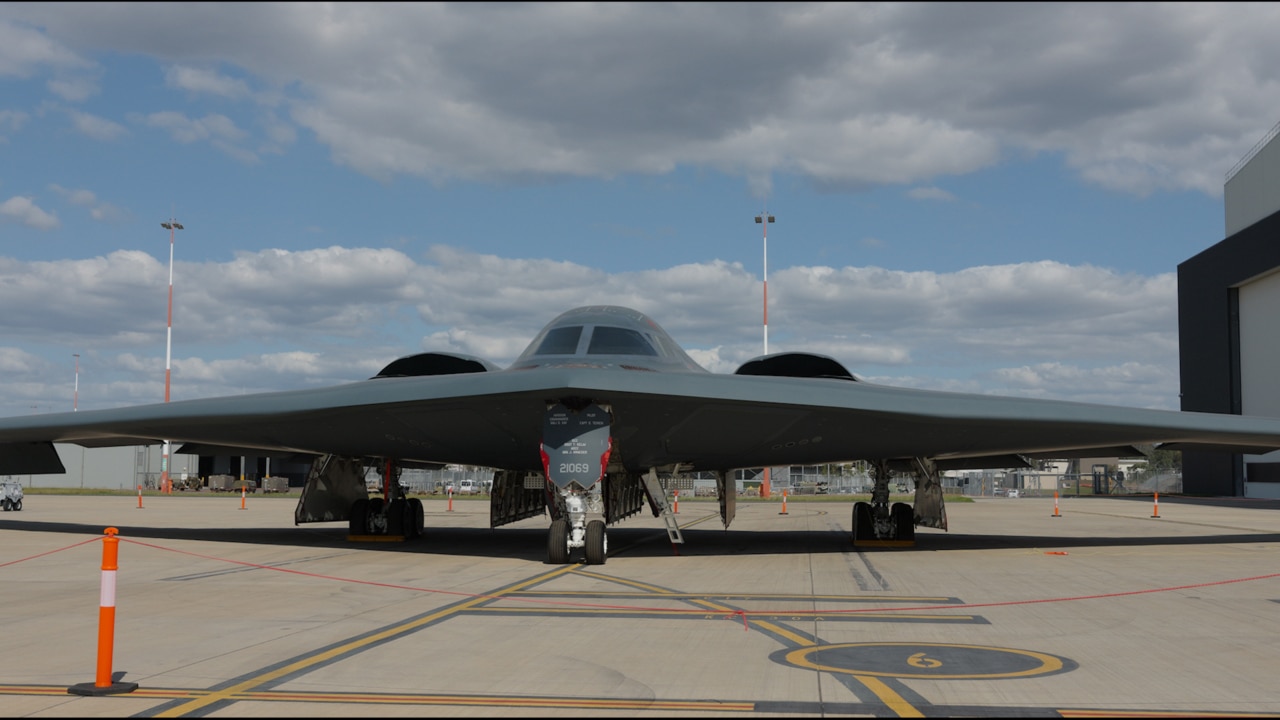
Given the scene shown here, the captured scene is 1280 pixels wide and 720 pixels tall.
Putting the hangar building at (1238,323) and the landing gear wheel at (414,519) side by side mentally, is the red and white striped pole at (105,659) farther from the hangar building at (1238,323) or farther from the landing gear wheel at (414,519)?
the hangar building at (1238,323)

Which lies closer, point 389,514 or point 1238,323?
point 389,514

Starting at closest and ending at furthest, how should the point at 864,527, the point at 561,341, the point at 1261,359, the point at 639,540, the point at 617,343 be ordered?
the point at 617,343 → the point at 561,341 → the point at 864,527 → the point at 639,540 → the point at 1261,359

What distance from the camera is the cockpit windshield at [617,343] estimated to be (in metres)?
16.8

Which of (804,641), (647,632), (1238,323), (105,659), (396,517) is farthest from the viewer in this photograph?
(1238,323)

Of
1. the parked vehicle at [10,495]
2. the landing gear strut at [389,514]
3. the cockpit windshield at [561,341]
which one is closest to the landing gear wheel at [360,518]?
the landing gear strut at [389,514]

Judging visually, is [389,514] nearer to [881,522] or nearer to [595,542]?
[595,542]

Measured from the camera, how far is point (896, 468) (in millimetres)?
21641

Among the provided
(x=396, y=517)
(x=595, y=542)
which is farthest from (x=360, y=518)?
(x=595, y=542)

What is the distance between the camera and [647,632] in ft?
28.4

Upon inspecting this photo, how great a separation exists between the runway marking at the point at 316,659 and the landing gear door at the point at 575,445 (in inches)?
117

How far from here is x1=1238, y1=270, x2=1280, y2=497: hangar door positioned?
49.6m

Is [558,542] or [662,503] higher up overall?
[662,503]

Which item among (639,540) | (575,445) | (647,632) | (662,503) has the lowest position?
(639,540)

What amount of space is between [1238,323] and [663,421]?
48.7m
